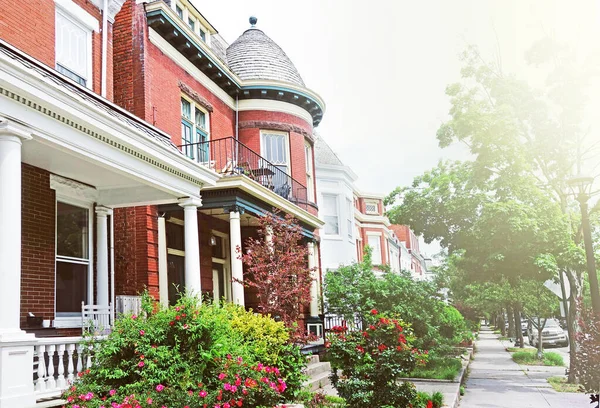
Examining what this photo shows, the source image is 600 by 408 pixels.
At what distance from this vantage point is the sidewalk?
12977 millimetres

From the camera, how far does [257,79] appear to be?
18797mm

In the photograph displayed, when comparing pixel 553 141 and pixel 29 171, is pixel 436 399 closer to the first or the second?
pixel 29 171

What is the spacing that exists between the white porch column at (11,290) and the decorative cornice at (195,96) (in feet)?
30.1

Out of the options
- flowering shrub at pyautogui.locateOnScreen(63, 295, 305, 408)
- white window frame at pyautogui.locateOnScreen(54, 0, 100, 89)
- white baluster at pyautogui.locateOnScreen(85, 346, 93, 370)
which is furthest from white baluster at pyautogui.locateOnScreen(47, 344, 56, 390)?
white window frame at pyautogui.locateOnScreen(54, 0, 100, 89)

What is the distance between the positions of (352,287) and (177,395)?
1298 cm

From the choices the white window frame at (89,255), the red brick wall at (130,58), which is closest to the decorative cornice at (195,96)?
the red brick wall at (130,58)

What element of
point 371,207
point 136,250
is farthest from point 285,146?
point 371,207

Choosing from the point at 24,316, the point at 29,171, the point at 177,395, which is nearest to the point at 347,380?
the point at 177,395

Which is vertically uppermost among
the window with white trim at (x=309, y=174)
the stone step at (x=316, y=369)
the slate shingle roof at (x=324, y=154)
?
the slate shingle roof at (x=324, y=154)

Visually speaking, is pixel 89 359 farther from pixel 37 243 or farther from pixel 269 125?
pixel 269 125

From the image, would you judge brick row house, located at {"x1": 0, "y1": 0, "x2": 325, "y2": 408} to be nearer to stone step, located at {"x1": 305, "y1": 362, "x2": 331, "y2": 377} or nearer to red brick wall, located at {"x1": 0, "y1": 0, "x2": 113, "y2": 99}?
red brick wall, located at {"x1": 0, "y1": 0, "x2": 113, "y2": 99}

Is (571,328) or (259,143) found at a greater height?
(259,143)

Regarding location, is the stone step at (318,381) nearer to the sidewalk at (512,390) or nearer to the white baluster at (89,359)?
the sidewalk at (512,390)

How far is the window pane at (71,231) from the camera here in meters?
10.5
